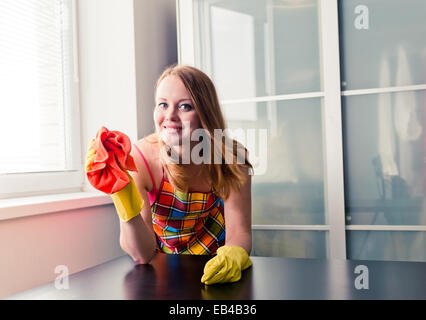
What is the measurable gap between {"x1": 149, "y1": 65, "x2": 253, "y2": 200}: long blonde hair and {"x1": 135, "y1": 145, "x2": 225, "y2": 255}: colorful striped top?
0.14 ft

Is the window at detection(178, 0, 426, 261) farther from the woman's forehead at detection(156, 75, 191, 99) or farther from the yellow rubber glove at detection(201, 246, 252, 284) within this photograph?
the yellow rubber glove at detection(201, 246, 252, 284)

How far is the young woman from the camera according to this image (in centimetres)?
116

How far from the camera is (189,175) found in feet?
4.25

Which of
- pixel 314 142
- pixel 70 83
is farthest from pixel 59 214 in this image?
pixel 314 142

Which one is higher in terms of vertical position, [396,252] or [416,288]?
[416,288]

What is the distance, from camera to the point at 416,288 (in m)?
0.66

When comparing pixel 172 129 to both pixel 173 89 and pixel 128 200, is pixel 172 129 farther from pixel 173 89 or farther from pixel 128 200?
pixel 128 200

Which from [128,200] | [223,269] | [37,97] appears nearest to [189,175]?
[128,200]

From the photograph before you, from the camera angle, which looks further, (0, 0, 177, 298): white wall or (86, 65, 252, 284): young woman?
(0, 0, 177, 298): white wall

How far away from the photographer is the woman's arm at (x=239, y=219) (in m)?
1.18

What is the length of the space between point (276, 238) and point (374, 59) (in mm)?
830

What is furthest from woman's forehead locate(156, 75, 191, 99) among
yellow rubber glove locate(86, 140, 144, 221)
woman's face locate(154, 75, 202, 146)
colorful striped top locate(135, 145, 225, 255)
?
yellow rubber glove locate(86, 140, 144, 221)

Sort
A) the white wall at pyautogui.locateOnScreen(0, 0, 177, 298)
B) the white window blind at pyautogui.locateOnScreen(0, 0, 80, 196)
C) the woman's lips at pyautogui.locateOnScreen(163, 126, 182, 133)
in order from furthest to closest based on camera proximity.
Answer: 1. the white wall at pyautogui.locateOnScreen(0, 0, 177, 298)
2. the white window blind at pyautogui.locateOnScreen(0, 0, 80, 196)
3. the woman's lips at pyautogui.locateOnScreen(163, 126, 182, 133)
